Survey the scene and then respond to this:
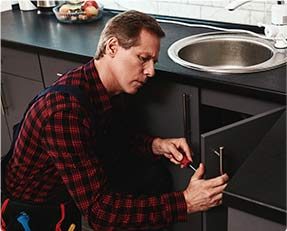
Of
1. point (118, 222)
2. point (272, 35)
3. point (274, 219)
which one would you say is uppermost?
point (272, 35)

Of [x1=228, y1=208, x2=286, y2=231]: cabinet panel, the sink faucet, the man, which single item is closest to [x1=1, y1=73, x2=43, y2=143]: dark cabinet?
the man

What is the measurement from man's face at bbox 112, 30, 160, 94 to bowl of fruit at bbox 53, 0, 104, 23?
3.00 ft

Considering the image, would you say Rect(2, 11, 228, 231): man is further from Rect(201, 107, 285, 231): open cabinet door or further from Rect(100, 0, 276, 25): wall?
Rect(100, 0, 276, 25): wall

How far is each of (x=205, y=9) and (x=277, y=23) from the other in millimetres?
486

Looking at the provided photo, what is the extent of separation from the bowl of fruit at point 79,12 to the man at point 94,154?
0.85m

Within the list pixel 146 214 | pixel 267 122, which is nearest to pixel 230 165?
pixel 267 122

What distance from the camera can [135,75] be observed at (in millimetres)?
1482

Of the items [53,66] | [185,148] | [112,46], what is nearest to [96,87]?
[112,46]

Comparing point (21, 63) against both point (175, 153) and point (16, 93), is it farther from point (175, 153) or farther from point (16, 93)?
point (175, 153)

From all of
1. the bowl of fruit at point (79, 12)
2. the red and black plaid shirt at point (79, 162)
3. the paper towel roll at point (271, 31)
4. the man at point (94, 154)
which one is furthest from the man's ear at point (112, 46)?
the bowl of fruit at point (79, 12)

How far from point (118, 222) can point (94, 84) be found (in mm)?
430

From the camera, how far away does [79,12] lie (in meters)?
2.31

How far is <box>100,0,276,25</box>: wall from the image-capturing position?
1951mm

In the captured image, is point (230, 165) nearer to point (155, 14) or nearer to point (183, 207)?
point (183, 207)
